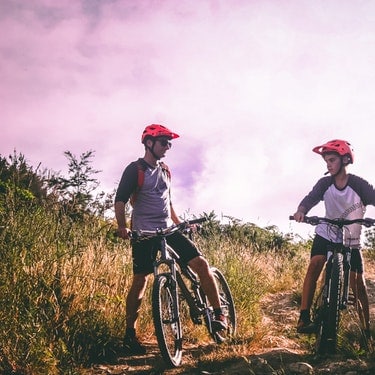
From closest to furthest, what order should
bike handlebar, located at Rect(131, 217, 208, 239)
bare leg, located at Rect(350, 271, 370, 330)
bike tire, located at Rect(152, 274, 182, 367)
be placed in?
bike tire, located at Rect(152, 274, 182, 367) < bike handlebar, located at Rect(131, 217, 208, 239) < bare leg, located at Rect(350, 271, 370, 330)

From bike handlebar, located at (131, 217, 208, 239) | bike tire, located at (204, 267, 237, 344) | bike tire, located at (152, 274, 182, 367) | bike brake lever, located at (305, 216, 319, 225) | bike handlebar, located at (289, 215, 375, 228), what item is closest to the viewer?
bike tire, located at (152, 274, 182, 367)

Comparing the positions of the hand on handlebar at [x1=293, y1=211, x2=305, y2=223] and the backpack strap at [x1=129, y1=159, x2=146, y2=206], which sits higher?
the backpack strap at [x1=129, y1=159, x2=146, y2=206]

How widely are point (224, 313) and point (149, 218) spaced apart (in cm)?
143

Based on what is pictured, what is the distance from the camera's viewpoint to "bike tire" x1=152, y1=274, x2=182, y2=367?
13.5 ft

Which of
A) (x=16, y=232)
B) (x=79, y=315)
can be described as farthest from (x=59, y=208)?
(x=79, y=315)

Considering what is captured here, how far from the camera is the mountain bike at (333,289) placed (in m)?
4.14

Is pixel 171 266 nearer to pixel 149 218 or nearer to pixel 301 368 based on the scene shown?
pixel 149 218

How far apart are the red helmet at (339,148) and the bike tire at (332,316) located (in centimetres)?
122

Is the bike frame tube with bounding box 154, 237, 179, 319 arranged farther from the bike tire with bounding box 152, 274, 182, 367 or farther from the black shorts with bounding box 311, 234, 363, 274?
the black shorts with bounding box 311, 234, 363, 274

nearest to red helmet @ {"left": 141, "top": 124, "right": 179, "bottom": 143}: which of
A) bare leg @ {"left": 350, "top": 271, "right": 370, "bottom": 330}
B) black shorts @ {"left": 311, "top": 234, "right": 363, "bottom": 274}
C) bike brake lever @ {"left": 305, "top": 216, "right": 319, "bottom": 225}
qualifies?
bike brake lever @ {"left": 305, "top": 216, "right": 319, "bottom": 225}

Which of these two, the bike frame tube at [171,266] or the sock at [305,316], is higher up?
the bike frame tube at [171,266]

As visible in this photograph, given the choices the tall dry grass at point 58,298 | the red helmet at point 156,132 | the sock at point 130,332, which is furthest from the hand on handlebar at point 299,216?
the sock at point 130,332

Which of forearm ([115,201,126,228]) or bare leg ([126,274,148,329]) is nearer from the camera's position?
forearm ([115,201,126,228])

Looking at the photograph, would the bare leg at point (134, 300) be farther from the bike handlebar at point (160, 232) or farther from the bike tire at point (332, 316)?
the bike tire at point (332, 316)
